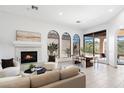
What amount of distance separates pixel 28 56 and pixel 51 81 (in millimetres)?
4872

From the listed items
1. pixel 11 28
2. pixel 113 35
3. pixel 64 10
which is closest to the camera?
pixel 64 10

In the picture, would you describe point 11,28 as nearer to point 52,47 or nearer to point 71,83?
point 52,47

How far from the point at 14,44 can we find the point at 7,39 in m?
0.43

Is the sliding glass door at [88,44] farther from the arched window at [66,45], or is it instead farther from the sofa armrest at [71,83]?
the sofa armrest at [71,83]

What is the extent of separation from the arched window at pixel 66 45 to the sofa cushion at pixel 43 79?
6.32 meters

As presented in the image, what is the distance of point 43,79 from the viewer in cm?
198

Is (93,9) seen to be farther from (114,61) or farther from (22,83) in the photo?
(22,83)

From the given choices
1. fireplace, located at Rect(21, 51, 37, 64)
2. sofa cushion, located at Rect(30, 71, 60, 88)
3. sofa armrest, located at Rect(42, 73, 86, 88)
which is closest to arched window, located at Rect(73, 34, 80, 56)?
fireplace, located at Rect(21, 51, 37, 64)

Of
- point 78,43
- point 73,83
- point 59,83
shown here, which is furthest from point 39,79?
point 78,43

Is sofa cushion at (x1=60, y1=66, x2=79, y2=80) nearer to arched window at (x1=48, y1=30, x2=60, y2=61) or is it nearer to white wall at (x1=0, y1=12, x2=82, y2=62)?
white wall at (x1=0, y1=12, x2=82, y2=62)

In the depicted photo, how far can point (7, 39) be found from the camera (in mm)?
5832

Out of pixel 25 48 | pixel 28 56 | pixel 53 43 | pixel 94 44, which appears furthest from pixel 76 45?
pixel 25 48

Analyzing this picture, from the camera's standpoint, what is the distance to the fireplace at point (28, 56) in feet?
21.0

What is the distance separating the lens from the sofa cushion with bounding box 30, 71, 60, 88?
1.88m
